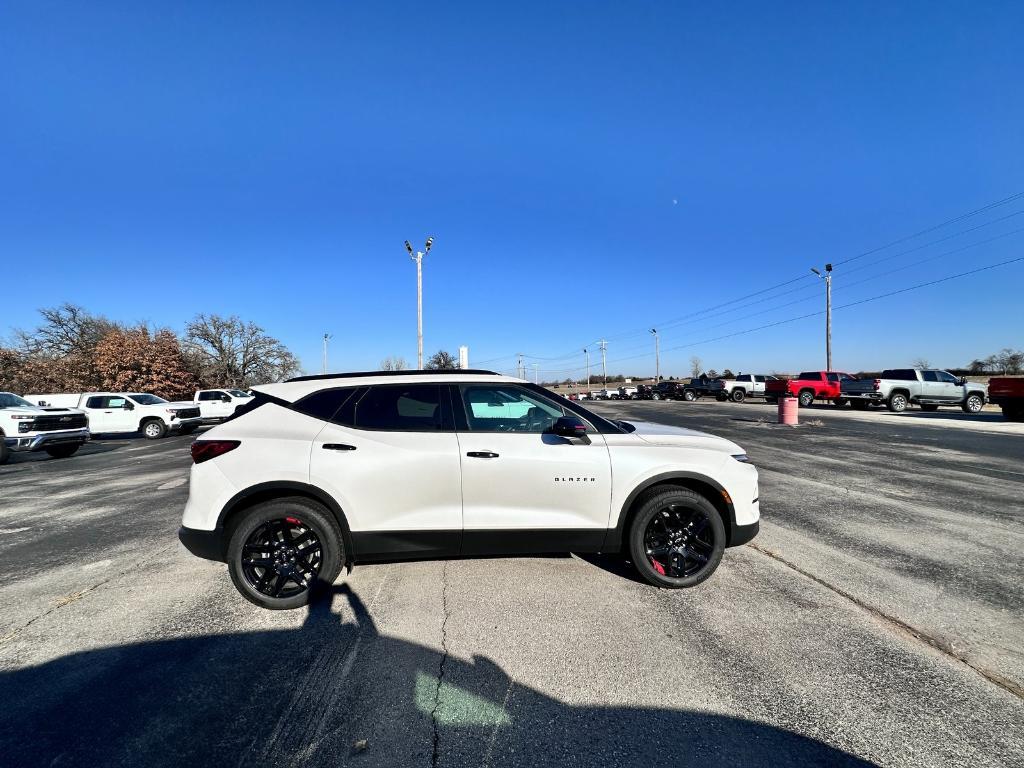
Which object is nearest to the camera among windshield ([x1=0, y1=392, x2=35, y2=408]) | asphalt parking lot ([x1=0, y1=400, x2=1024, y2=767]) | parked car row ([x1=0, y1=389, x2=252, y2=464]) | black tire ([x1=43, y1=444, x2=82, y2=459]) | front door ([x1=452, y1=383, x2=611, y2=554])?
asphalt parking lot ([x1=0, y1=400, x2=1024, y2=767])

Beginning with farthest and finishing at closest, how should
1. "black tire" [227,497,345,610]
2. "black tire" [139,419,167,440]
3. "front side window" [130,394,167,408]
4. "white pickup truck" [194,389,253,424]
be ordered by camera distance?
"white pickup truck" [194,389,253,424] → "front side window" [130,394,167,408] → "black tire" [139,419,167,440] → "black tire" [227,497,345,610]

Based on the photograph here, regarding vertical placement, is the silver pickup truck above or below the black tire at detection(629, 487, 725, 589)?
above

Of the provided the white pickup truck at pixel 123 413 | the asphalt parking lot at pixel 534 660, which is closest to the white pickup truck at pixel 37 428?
the white pickup truck at pixel 123 413

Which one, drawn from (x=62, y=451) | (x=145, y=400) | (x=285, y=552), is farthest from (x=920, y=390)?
(x=145, y=400)

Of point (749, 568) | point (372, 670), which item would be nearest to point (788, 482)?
point (749, 568)

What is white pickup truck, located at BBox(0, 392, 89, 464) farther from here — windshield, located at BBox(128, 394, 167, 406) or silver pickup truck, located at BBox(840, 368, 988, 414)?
silver pickup truck, located at BBox(840, 368, 988, 414)

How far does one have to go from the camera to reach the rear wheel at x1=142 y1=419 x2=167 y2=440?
17781mm

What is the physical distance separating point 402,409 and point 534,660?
1.99 meters

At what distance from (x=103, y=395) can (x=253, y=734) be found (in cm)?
2172

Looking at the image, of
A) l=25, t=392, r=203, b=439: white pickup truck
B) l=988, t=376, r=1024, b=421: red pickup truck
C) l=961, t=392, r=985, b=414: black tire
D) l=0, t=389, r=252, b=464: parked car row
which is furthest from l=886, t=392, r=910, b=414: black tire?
l=25, t=392, r=203, b=439: white pickup truck

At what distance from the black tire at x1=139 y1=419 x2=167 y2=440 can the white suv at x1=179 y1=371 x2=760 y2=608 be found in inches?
731

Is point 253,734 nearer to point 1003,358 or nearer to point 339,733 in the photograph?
point 339,733

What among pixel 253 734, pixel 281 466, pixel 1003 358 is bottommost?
pixel 253 734

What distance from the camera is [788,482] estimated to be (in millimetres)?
7250
